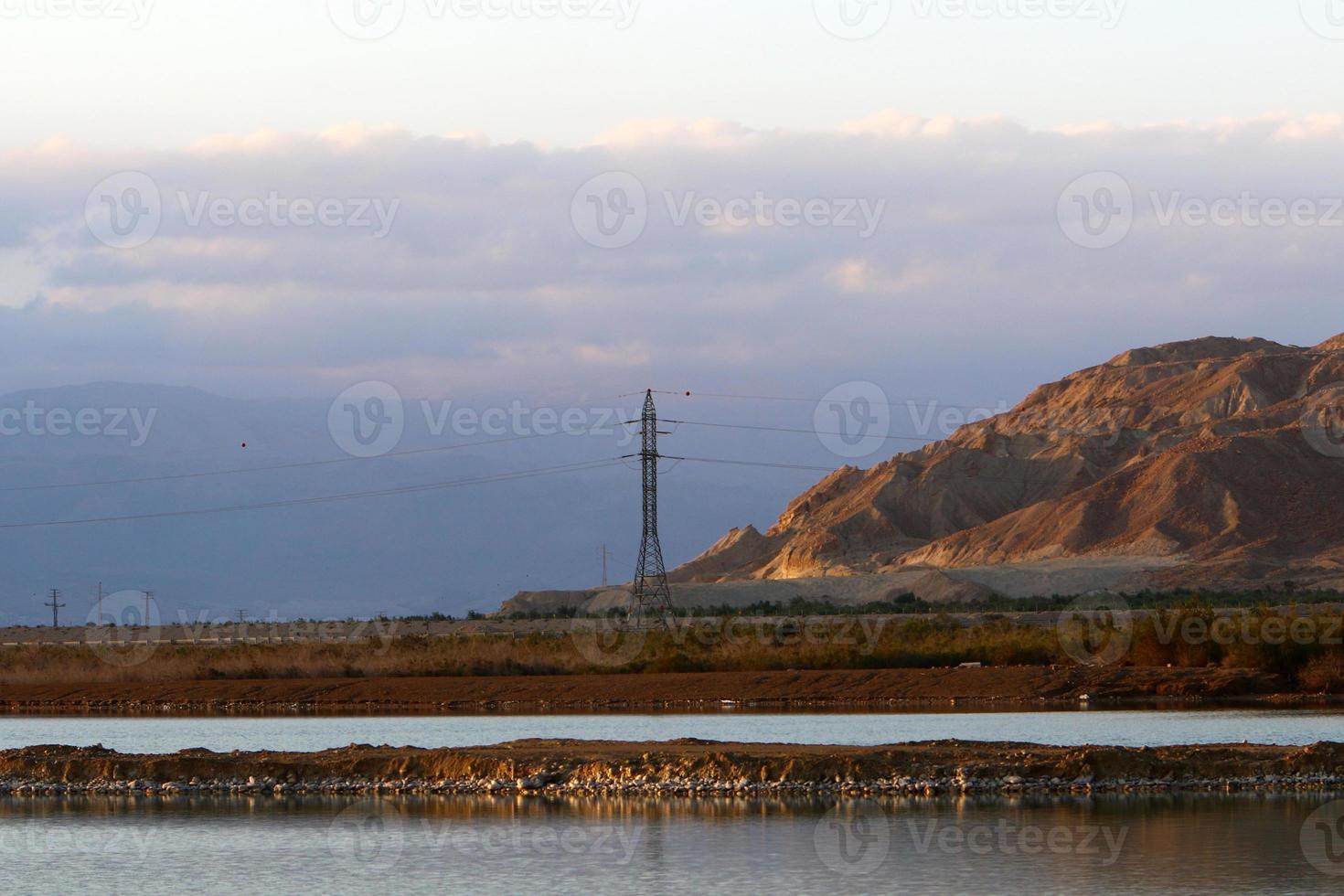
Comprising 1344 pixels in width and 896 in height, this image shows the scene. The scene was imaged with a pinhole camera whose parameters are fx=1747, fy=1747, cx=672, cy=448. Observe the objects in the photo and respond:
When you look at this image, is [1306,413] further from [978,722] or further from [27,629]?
[978,722]

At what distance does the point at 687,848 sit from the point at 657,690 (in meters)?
27.8

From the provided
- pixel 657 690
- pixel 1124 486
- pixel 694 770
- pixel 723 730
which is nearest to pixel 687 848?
pixel 694 770

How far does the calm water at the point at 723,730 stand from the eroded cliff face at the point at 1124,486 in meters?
58.0

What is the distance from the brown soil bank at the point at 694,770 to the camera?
23.7 m

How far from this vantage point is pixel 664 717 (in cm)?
3922

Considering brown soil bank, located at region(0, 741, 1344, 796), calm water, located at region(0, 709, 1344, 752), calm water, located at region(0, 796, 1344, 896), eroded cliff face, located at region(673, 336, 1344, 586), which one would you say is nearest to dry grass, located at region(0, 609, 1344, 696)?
calm water, located at region(0, 709, 1344, 752)

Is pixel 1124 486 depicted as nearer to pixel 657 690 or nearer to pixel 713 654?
pixel 713 654

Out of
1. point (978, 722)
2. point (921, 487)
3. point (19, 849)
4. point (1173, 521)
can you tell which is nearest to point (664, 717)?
point (978, 722)

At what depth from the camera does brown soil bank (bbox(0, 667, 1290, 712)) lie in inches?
1674

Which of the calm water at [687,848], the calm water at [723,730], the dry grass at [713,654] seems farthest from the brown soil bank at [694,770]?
the dry grass at [713,654]

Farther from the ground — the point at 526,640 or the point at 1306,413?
the point at 1306,413

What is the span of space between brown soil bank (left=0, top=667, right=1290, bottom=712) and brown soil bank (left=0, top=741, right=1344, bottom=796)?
16.3 m

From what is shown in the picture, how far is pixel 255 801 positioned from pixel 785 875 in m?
10.5

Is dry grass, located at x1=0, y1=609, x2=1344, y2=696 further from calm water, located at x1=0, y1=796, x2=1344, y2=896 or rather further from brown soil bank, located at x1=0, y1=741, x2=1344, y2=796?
calm water, located at x1=0, y1=796, x2=1344, y2=896
